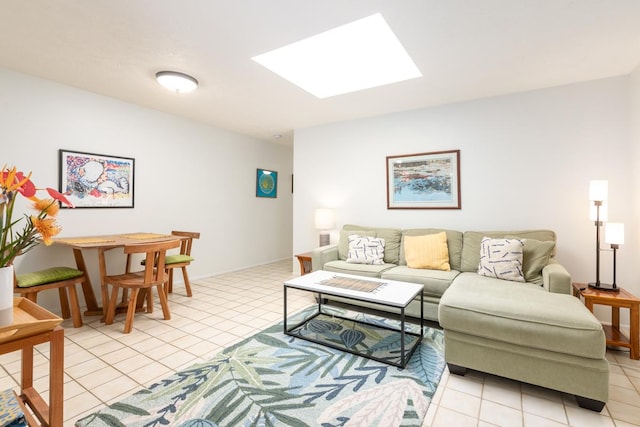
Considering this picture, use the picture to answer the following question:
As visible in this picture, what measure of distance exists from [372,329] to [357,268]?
72cm

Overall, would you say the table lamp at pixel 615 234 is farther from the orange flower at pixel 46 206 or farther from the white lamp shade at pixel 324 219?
the orange flower at pixel 46 206

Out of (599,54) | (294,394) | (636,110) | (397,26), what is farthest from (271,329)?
(636,110)

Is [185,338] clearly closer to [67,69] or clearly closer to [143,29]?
[143,29]

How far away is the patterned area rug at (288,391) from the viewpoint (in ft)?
5.30

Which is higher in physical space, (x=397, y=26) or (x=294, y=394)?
(x=397, y=26)

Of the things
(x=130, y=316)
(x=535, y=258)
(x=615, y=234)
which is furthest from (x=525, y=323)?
(x=130, y=316)

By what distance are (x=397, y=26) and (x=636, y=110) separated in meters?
2.37

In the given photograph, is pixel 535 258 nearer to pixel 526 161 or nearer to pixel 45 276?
pixel 526 161

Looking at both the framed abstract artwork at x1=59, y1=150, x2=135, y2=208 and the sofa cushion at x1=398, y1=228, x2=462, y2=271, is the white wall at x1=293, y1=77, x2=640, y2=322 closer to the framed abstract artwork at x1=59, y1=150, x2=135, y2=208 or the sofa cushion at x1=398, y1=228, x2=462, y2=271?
the sofa cushion at x1=398, y1=228, x2=462, y2=271

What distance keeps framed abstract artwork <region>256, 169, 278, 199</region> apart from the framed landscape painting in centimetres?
260

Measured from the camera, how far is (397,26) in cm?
213

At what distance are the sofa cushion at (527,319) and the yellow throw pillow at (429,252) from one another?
96 centimetres

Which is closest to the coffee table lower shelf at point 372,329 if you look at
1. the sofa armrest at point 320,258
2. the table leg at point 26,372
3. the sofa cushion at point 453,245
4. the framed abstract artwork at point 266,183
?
the sofa armrest at point 320,258

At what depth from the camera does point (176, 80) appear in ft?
9.34
